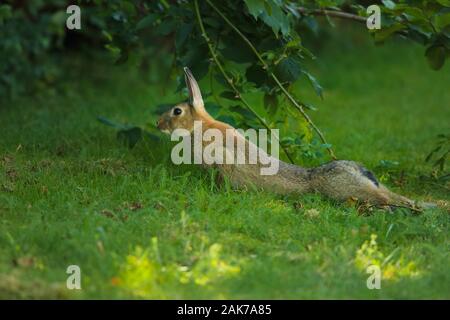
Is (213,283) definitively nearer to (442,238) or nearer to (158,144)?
(442,238)

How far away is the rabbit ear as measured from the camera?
6.81 meters

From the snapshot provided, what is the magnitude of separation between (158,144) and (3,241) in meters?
2.77

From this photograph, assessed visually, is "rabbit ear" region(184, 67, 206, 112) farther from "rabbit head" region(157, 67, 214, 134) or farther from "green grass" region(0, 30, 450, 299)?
"green grass" region(0, 30, 450, 299)

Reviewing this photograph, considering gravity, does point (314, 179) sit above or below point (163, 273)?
above

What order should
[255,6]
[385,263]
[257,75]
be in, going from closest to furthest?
1. [385,263]
2. [255,6]
3. [257,75]

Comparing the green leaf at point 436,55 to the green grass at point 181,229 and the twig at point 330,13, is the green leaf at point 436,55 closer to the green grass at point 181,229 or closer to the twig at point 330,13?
the twig at point 330,13

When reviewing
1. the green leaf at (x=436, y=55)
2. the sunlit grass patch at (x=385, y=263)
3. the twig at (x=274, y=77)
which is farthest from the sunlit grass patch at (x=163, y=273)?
the green leaf at (x=436, y=55)

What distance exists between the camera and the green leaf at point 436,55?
7160 mm

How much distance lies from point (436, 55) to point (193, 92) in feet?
6.92

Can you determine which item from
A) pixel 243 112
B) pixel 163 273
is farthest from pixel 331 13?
pixel 163 273

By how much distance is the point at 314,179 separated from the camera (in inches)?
252

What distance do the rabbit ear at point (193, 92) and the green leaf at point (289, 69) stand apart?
2.27 feet

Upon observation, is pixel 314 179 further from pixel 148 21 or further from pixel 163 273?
pixel 148 21

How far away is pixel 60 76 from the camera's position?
1192cm
